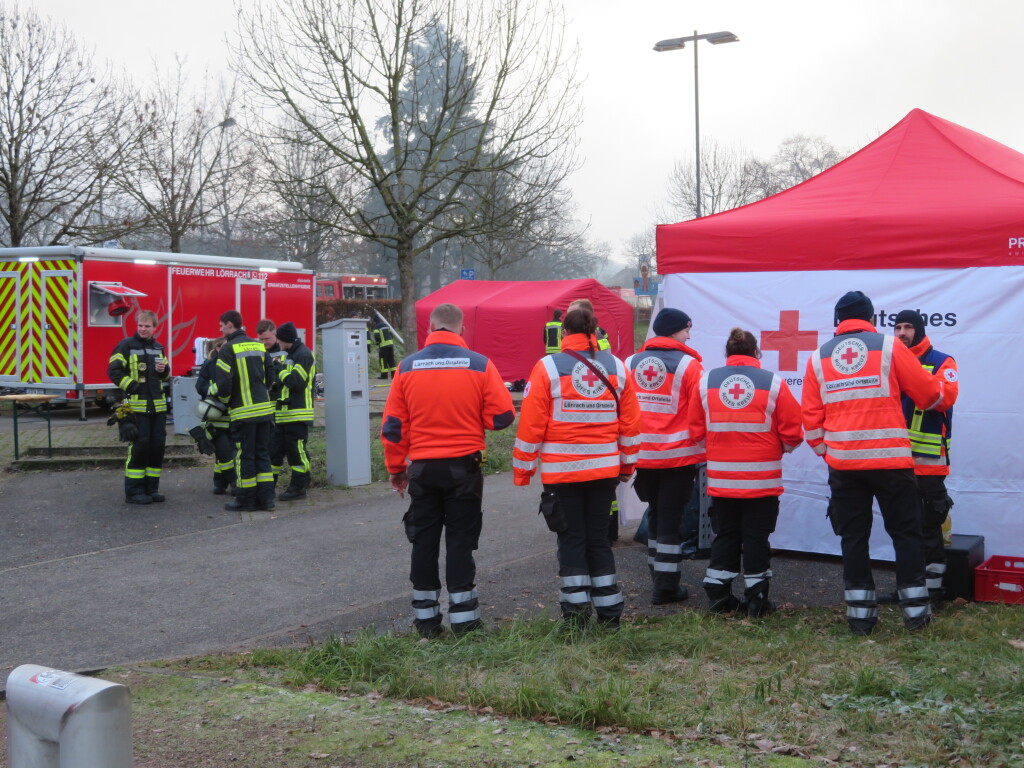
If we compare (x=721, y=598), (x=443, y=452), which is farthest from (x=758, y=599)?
(x=443, y=452)

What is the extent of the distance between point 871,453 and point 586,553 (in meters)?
1.79

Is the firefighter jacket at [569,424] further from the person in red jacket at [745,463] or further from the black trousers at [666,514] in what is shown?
the black trousers at [666,514]

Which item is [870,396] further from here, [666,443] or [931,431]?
[666,443]

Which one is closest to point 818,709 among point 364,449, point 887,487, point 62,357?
point 887,487

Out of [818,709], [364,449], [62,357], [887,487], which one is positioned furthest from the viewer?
[62,357]

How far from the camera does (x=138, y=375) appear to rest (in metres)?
10.7

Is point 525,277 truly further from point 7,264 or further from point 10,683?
point 10,683

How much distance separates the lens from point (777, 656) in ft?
18.4

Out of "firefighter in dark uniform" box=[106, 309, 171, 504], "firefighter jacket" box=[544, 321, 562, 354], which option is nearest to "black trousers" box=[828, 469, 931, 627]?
"firefighter in dark uniform" box=[106, 309, 171, 504]

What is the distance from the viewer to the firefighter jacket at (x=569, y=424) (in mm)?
6434

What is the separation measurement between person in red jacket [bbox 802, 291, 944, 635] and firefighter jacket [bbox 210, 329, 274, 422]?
608 centimetres

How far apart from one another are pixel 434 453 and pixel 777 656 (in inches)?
88.6

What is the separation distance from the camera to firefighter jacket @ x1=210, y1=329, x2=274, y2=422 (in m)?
10.5

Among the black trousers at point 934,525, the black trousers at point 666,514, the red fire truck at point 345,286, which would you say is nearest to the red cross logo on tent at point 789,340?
the black trousers at point 666,514
